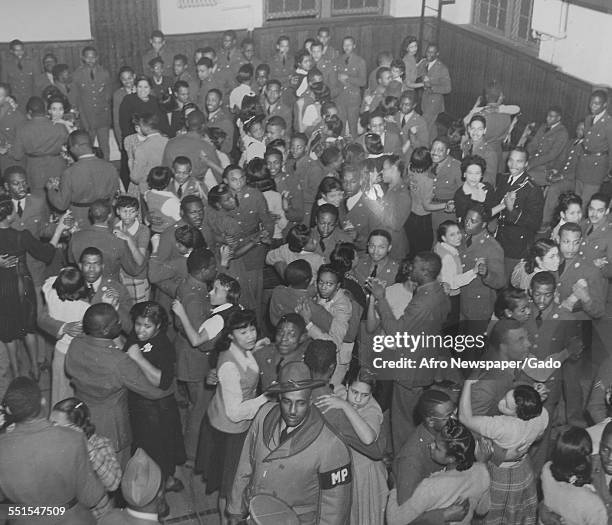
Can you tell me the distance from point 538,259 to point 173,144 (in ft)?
11.8

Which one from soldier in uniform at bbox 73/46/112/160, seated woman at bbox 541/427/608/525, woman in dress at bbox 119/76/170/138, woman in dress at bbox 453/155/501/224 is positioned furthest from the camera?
soldier in uniform at bbox 73/46/112/160

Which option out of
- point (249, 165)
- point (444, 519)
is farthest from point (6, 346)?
point (444, 519)

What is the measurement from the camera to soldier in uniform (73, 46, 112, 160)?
10789 millimetres

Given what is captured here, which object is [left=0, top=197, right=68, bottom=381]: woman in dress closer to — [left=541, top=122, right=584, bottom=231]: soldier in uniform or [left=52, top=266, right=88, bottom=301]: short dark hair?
[left=52, top=266, right=88, bottom=301]: short dark hair

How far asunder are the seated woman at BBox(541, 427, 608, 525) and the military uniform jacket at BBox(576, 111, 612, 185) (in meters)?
5.18

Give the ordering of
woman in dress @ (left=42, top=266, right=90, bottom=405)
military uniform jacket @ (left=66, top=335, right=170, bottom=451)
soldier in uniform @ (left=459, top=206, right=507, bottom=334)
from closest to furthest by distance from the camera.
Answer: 1. military uniform jacket @ (left=66, top=335, right=170, bottom=451)
2. woman in dress @ (left=42, top=266, right=90, bottom=405)
3. soldier in uniform @ (left=459, top=206, right=507, bottom=334)

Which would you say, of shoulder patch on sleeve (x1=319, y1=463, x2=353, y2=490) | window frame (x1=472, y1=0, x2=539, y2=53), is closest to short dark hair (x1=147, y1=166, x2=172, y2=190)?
shoulder patch on sleeve (x1=319, y1=463, x2=353, y2=490)

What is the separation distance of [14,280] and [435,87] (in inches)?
280

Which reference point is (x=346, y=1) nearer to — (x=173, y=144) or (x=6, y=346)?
(x=173, y=144)

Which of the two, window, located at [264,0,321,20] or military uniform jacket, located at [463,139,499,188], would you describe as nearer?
military uniform jacket, located at [463,139,499,188]

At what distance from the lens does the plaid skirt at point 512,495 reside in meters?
4.56

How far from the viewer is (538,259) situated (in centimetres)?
596

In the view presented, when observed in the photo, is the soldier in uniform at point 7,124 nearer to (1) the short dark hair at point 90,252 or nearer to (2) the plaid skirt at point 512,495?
(1) the short dark hair at point 90,252

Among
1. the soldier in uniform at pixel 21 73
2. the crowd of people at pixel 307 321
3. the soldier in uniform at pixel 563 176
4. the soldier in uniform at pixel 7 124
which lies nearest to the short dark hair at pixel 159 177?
the crowd of people at pixel 307 321
